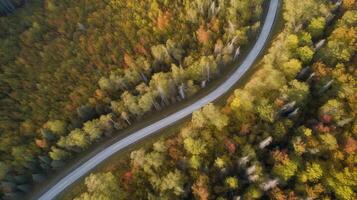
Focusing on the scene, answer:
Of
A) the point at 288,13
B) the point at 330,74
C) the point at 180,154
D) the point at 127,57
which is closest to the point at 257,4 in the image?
the point at 288,13

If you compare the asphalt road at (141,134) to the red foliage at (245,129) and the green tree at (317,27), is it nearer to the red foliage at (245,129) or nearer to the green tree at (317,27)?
the green tree at (317,27)

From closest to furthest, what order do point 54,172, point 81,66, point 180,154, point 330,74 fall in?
1. point 180,154
2. point 330,74
3. point 54,172
4. point 81,66

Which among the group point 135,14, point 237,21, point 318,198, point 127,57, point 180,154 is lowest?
point 318,198

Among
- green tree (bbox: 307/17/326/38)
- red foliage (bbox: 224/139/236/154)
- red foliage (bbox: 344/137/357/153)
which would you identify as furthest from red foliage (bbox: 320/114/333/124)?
green tree (bbox: 307/17/326/38)

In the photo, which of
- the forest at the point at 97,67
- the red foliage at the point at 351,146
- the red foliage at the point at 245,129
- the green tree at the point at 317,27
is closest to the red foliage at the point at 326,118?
the red foliage at the point at 351,146

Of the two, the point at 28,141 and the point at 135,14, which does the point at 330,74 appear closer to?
the point at 135,14

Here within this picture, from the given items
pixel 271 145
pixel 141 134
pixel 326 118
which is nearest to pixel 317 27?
pixel 326 118
